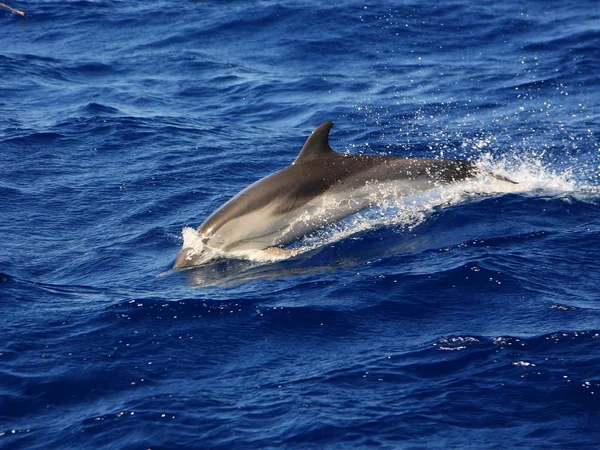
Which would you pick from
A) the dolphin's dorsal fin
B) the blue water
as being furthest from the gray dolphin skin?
the blue water

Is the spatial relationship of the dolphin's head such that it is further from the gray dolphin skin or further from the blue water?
the blue water

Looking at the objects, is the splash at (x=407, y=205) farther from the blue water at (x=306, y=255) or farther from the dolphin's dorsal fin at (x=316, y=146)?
the dolphin's dorsal fin at (x=316, y=146)

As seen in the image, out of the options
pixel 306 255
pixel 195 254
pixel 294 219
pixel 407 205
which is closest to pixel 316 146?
pixel 294 219

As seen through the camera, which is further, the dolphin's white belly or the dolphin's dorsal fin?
the dolphin's white belly

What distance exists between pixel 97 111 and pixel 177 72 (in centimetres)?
384

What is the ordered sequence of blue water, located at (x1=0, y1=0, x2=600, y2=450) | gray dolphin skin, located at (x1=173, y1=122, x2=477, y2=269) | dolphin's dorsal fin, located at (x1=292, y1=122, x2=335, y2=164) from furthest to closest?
gray dolphin skin, located at (x1=173, y1=122, x2=477, y2=269)
dolphin's dorsal fin, located at (x1=292, y1=122, x2=335, y2=164)
blue water, located at (x1=0, y1=0, x2=600, y2=450)

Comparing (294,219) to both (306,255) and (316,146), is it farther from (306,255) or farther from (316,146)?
(316,146)

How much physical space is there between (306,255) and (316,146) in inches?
58.9

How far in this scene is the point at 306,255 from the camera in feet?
41.1

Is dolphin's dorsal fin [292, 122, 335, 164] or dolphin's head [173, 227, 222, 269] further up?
dolphin's dorsal fin [292, 122, 335, 164]

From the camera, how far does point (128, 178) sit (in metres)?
16.8

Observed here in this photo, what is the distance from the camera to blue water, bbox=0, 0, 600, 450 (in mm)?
8453

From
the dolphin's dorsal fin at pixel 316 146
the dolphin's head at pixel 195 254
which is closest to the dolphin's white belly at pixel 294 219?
the dolphin's head at pixel 195 254

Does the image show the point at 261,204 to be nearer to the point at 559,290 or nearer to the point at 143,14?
the point at 559,290
